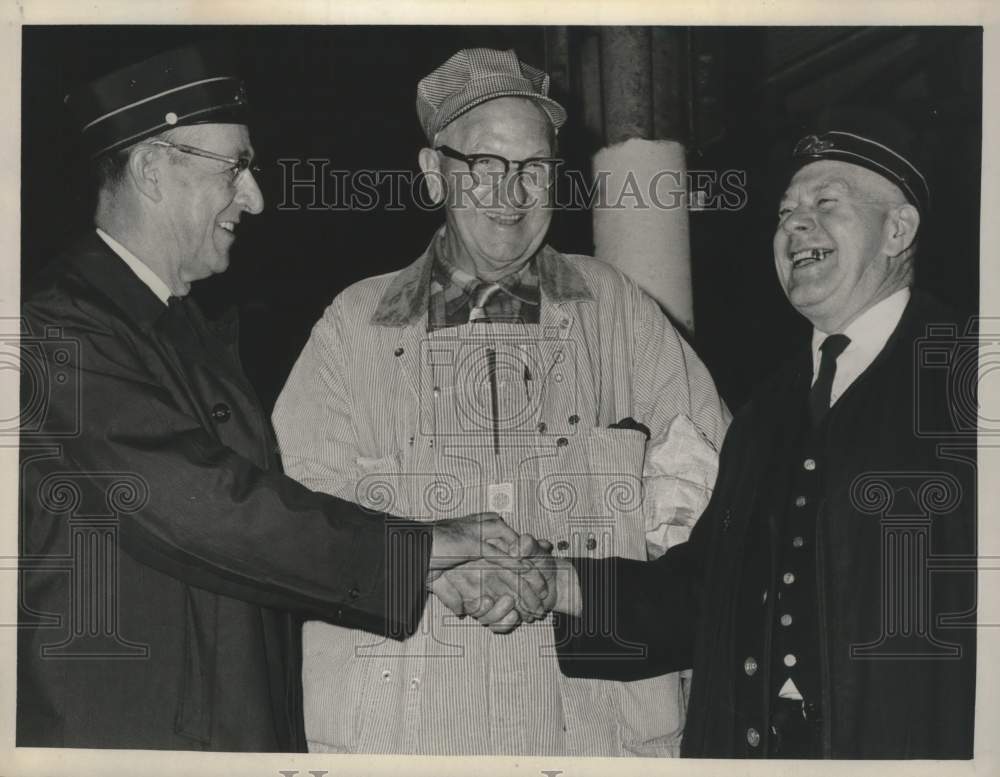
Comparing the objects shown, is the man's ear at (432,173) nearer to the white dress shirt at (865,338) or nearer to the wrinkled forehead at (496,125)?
the wrinkled forehead at (496,125)

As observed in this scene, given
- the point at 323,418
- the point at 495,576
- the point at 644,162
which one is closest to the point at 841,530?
the point at 495,576

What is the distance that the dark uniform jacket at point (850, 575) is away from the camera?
3.12 meters

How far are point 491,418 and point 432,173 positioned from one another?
611 millimetres

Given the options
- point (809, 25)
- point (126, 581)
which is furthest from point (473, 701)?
point (809, 25)

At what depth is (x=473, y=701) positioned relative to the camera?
3.16 metres

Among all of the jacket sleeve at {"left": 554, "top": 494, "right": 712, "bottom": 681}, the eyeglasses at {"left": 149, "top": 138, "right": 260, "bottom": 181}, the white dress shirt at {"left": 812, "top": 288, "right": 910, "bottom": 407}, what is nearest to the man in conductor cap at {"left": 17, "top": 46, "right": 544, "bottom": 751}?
the eyeglasses at {"left": 149, "top": 138, "right": 260, "bottom": 181}

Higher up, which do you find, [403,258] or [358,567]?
[403,258]

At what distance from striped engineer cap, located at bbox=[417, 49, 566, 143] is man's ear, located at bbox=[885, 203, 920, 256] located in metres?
0.86

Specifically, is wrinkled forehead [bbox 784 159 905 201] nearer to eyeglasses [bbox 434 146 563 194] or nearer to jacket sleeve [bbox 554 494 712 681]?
eyeglasses [bbox 434 146 563 194]

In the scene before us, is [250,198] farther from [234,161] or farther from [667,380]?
[667,380]

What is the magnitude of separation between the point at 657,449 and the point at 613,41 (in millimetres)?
994

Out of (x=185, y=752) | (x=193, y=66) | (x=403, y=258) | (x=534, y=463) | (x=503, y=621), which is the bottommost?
(x=185, y=752)

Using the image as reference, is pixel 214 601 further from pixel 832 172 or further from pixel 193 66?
pixel 832 172

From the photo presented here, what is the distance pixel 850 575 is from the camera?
3.14 metres
